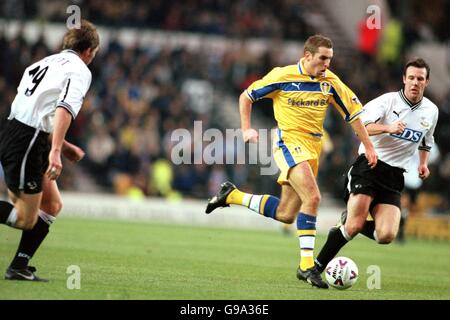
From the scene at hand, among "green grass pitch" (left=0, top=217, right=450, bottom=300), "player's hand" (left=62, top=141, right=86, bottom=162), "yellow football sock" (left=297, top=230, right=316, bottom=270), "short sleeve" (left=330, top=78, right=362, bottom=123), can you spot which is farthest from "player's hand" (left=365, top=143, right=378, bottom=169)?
"player's hand" (left=62, top=141, right=86, bottom=162)

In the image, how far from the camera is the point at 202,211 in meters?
22.6

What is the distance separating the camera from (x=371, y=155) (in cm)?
959

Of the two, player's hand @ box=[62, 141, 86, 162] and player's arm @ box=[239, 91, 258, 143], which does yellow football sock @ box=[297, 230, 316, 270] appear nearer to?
player's arm @ box=[239, 91, 258, 143]

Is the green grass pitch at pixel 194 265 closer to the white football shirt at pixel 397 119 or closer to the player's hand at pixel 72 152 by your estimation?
the player's hand at pixel 72 152

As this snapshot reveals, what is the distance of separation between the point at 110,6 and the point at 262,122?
5.46 metres

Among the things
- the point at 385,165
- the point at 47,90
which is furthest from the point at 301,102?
the point at 47,90

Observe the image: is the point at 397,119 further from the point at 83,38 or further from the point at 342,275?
the point at 83,38

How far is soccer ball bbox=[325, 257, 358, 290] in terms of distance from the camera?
936 centimetres

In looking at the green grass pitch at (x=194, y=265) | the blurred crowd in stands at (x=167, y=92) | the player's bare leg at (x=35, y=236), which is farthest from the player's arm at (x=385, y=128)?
the blurred crowd in stands at (x=167, y=92)

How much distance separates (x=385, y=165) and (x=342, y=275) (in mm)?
1470

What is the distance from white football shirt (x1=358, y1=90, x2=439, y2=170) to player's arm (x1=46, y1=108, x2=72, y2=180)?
353cm
